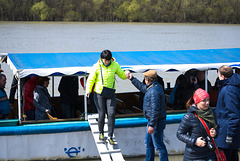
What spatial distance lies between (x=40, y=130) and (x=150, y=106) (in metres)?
2.28

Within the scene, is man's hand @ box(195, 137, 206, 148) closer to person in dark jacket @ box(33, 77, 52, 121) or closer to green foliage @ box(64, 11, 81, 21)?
person in dark jacket @ box(33, 77, 52, 121)

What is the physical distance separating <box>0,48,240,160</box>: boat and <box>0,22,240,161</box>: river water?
12.9 metres

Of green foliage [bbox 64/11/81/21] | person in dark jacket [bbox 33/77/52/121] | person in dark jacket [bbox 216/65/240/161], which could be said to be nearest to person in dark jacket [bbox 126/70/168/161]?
person in dark jacket [bbox 216/65/240/161]

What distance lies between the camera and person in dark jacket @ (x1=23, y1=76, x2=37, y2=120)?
259 inches

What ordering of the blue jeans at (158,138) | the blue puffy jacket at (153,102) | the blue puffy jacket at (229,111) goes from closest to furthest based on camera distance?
the blue puffy jacket at (229,111), the blue puffy jacket at (153,102), the blue jeans at (158,138)

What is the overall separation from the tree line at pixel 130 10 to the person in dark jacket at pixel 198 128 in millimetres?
40799

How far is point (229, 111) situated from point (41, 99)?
3384mm

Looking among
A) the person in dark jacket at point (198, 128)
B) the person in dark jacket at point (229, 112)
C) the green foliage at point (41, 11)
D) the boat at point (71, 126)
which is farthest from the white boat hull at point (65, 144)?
the green foliage at point (41, 11)

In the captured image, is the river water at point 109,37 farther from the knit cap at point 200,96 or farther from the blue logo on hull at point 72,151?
the knit cap at point 200,96

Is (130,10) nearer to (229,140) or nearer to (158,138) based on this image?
(158,138)

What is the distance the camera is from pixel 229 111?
14.5 ft

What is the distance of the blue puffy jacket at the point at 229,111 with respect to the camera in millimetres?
4387

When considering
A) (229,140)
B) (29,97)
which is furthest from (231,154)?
(29,97)

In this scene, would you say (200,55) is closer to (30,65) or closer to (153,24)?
(30,65)
